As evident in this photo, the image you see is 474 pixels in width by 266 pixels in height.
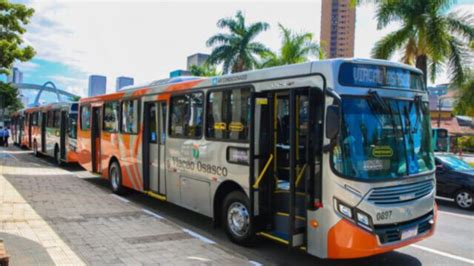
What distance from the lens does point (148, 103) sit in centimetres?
966

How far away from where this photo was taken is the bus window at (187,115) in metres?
7.79

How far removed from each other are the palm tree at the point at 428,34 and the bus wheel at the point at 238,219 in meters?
12.7

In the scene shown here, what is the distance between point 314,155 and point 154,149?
499 centimetres

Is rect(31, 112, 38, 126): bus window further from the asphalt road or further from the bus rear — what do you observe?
the bus rear

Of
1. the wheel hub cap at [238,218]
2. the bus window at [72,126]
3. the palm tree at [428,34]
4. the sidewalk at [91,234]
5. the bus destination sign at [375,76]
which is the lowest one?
the sidewalk at [91,234]

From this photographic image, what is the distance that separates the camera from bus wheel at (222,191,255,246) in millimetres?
6578

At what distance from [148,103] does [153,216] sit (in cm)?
265

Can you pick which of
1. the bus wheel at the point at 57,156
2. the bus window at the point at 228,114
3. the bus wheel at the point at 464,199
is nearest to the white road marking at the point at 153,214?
the bus window at the point at 228,114

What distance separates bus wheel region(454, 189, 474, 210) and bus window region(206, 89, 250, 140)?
7266mm

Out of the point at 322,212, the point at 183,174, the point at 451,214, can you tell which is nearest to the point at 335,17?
the point at 451,214

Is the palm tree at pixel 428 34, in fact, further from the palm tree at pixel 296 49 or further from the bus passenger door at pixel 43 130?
the bus passenger door at pixel 43 130

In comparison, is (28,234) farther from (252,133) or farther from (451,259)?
(451,259)

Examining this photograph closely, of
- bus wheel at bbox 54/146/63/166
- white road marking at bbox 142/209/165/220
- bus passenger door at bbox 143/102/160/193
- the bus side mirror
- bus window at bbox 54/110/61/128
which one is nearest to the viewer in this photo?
the bus side mirror

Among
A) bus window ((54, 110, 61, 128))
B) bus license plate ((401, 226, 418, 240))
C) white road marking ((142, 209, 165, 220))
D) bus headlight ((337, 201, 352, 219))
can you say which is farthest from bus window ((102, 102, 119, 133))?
bus license plate ((401, 226, 418, 240))
